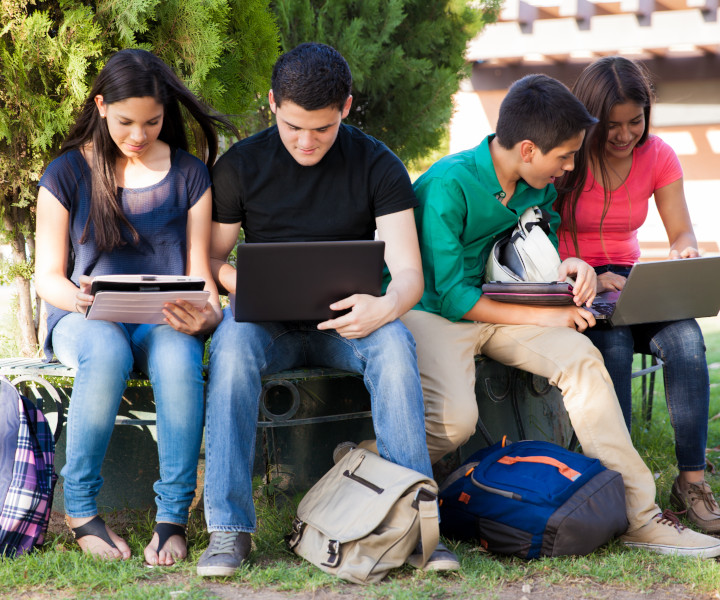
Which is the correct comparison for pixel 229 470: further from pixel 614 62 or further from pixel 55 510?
pixel 614 62

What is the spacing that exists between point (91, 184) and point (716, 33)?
1054cm

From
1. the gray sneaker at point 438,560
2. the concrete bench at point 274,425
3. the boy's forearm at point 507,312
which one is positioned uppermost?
the boy's forearm at point 507,312

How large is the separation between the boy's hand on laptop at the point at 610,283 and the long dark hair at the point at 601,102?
20cm

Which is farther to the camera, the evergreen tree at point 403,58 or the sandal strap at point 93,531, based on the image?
the evergreen tree at point 403,58

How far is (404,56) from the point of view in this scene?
5918 millimetres

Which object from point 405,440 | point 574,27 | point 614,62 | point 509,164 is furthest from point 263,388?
point 574,27

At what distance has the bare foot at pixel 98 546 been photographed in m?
2.73

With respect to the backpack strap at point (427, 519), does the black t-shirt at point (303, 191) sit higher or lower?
higher

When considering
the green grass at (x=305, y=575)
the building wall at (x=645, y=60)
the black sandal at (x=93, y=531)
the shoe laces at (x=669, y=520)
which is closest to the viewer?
the green grass at (x=305, y=575)

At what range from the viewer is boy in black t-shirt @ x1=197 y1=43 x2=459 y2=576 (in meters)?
2.68

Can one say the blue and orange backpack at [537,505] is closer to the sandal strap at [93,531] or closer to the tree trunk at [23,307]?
the sandal strap at [93,531]

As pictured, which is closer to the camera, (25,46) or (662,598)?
(662,598)

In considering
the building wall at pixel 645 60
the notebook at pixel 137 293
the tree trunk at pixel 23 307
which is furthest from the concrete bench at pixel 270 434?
the building wall at pixel 645 60

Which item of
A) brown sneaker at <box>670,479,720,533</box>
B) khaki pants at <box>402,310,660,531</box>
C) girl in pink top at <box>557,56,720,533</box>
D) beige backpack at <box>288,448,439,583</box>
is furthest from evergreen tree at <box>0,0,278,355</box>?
brown sneaker at <box>670,479,720,533</box>
